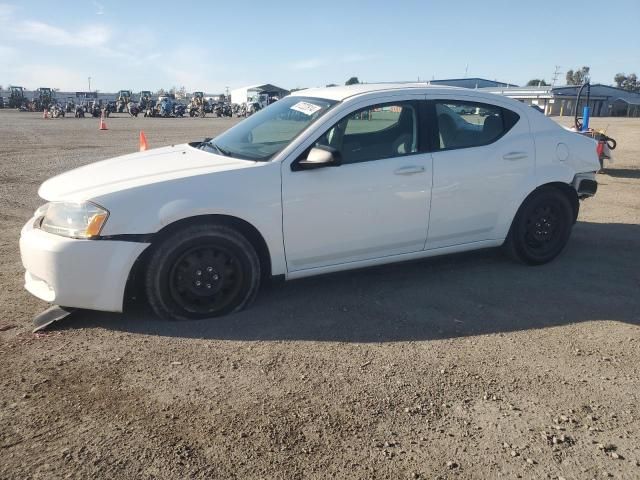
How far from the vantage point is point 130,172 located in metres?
4.05

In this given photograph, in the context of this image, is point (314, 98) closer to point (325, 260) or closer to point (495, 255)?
point (325, 260)

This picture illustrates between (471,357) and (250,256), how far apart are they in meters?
1.73

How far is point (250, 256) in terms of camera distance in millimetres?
4008

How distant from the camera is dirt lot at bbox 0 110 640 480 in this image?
2504mm

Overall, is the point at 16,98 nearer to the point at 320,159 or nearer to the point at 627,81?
the point at 320,159

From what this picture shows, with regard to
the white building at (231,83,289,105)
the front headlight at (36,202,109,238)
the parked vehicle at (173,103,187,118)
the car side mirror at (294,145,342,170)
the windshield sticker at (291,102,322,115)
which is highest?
the white building at (231,83,289,105)

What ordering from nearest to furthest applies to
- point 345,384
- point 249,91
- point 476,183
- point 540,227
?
1. point 345,384
2. point 476,183
3. point 540,227
4. point 249,91

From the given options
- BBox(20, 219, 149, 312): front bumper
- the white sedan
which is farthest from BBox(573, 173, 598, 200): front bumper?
BBox(20, 219, 149, 312): front bumper

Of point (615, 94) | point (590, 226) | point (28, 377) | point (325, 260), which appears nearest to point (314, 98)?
point (325, 260)

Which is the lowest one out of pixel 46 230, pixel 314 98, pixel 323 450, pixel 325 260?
pixel 323 450

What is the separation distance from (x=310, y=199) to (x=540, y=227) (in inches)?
99.6

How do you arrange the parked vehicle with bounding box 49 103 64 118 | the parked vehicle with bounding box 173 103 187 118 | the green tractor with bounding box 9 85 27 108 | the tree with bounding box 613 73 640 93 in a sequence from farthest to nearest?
the tree with bounding box 613 73 640 93 < the green tractor with bounding box 9 85 27 108 < the parked vehicle with bounding box 173 103 187 118 < the parked vehicle with bounding box 49 103 64 118

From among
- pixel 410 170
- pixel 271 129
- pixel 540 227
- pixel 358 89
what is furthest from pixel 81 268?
pixel 540 227

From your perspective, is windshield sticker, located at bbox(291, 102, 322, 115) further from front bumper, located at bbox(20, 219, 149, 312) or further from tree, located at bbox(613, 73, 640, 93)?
tree, located at bbox(613, 73, 640, 93)
